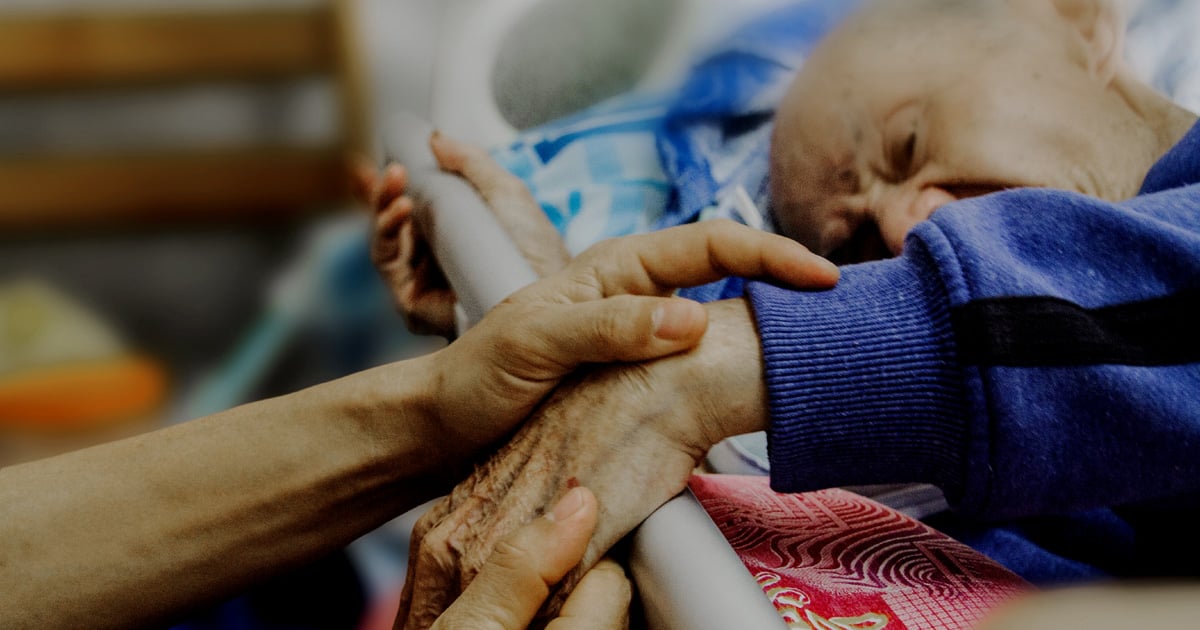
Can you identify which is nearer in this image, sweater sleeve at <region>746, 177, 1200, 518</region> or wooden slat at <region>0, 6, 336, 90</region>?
sweater sleeve at <region>746, 177, 1200, 518</region>

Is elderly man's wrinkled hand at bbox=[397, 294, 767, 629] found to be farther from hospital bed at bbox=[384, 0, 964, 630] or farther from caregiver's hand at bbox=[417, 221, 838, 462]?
hospital bed at bbox=[384, 0, 964, 630]

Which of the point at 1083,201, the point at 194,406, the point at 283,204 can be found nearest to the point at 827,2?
the point at 1083,201

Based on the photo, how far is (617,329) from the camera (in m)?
0.46

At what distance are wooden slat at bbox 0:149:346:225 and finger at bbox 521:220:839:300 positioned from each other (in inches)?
50.1

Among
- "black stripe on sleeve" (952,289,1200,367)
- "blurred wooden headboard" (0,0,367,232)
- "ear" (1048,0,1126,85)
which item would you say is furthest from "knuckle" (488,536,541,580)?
"blurred wooden headboard" (0,0,367,232)

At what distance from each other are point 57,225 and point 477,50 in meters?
1.21

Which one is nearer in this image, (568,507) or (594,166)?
(568,507)

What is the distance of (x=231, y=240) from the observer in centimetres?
171

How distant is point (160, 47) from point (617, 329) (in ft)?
4.87

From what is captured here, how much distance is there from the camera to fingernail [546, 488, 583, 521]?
44 cm

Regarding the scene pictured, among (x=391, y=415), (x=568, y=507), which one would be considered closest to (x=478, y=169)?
(x=391, y=415)

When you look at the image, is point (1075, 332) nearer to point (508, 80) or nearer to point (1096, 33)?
point (1096, 33)

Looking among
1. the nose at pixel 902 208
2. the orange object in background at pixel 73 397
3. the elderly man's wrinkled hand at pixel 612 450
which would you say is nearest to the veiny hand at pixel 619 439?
the elderly man's wrinkled hand at pixel 612 450

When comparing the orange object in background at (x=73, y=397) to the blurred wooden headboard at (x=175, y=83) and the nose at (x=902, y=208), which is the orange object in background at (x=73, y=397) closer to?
the blurred wooden headboard at (x=175, y=83)
